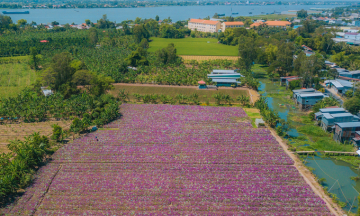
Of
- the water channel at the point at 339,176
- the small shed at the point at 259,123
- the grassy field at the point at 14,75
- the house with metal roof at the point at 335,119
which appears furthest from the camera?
the grassy field at the point at 14,75

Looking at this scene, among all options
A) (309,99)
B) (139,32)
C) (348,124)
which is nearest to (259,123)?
(348,124)

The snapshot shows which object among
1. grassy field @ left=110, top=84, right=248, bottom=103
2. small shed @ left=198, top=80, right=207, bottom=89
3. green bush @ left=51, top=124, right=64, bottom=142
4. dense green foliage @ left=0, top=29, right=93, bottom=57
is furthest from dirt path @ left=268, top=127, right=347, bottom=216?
dense green foliage @ left=0, top=29, right=93, bottom=57

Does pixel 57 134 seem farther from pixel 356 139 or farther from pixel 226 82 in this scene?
pixel 356 139

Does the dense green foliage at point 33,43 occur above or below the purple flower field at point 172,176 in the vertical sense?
above

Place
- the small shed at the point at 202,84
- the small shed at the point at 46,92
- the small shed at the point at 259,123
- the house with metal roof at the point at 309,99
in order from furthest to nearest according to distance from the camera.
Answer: the small shed at the point at 202,84
the small shed at the point at 46,92
the house with metal roof at the point at 309,99
the small shed at the point at 259,123

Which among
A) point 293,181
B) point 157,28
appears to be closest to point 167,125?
point 293,181

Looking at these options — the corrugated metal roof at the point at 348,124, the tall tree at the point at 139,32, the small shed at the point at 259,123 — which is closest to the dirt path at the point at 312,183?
the small shed at the point at 259,123

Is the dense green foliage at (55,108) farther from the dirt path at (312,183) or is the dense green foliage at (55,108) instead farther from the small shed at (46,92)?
the dirt path at (312,183)

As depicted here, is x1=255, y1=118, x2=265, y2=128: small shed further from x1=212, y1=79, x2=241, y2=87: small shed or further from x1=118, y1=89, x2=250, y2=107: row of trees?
x1=212, y1=79, x2=241, y2=87: small shed

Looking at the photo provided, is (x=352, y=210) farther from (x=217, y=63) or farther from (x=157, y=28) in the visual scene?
(x=157, y=28)
